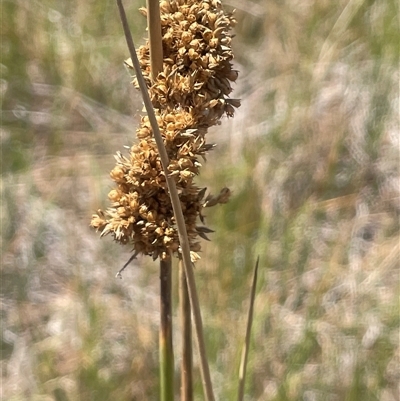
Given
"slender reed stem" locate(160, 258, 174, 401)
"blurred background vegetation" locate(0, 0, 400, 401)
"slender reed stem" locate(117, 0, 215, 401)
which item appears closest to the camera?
"slender reed stem" locate(117, 0, 215, 401)

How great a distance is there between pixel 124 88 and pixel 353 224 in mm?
1050

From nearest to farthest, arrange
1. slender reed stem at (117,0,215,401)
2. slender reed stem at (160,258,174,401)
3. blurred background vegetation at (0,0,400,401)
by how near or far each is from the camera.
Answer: slender reed stem at (117,0,215,401)
slender reed stem at (160,258,174,401)
blurred background vegetation at (0,0,400,401)

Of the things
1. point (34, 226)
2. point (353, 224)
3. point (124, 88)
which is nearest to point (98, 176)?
point (34, 226)

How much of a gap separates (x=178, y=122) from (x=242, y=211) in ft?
4.75

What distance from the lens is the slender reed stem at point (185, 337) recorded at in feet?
1.86

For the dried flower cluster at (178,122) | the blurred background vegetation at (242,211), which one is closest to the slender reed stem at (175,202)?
the dried flower cluster at (178,122)

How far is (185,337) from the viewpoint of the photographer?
579mm

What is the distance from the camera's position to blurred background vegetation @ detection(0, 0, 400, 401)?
5.33 ft

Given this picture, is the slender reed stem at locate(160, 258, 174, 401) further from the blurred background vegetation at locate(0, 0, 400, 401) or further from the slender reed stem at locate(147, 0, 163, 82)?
the blurred background vegetation at locate(0, 0, 400, 401)

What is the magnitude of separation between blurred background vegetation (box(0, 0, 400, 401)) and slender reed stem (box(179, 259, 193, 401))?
77 cm

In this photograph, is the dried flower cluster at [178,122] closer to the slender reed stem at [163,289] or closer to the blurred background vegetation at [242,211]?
the slender reed stem at [163,289]

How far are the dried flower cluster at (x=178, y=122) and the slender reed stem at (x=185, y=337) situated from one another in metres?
0.04

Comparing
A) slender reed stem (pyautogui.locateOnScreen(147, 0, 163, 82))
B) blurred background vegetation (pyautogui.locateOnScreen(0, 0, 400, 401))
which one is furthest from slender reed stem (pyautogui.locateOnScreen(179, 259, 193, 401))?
blurred background vegetation (pyautogui.locateOnScreen(0, 0, 400, 401))

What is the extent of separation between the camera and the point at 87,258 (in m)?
1.98
